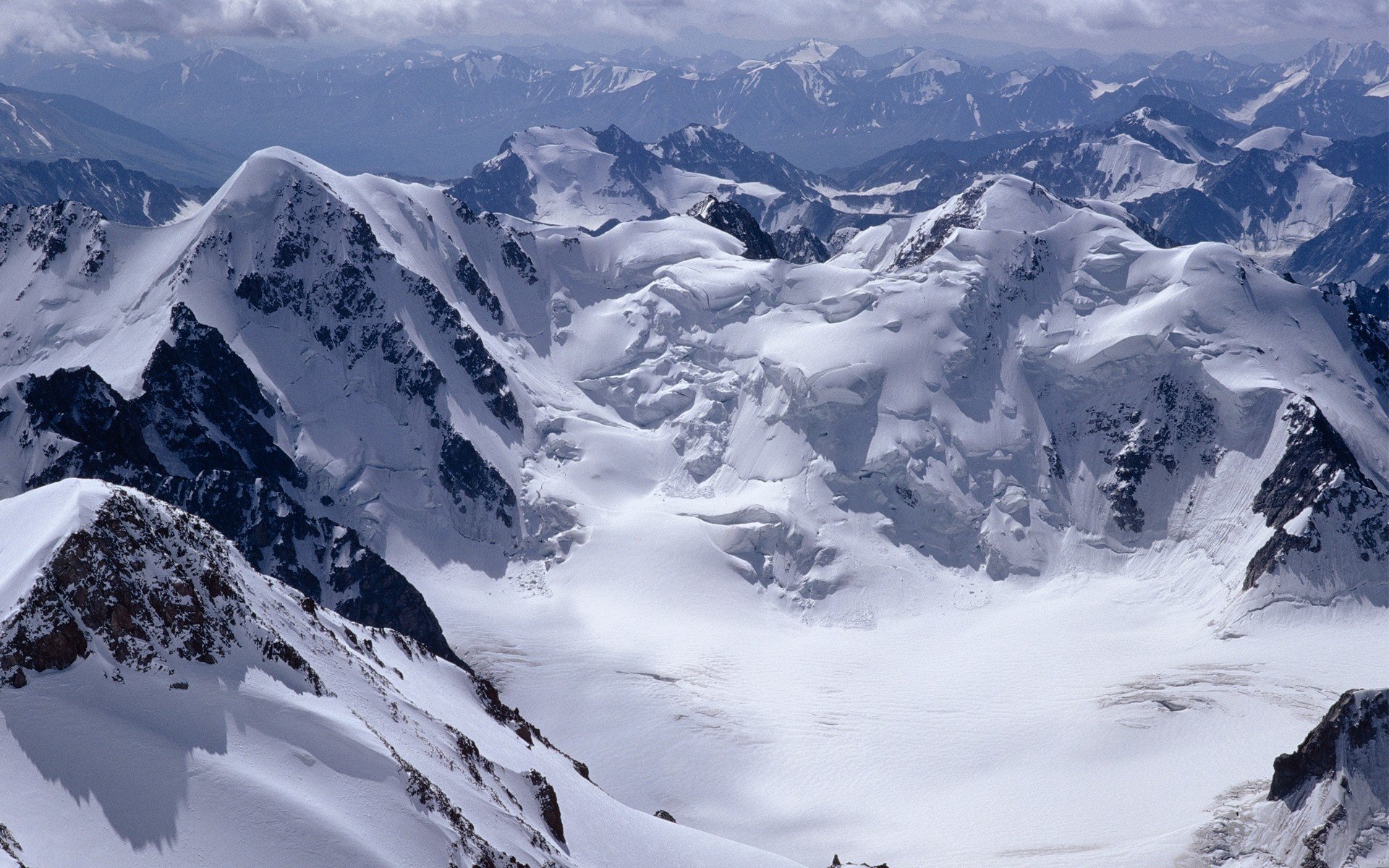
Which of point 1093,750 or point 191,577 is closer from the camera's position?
point 191,577

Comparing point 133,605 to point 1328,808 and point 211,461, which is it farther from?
point 211,461

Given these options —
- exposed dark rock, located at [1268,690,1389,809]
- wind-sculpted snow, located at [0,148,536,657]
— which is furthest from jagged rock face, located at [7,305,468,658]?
exposed dark rock, located at [1268,690,1389,809]

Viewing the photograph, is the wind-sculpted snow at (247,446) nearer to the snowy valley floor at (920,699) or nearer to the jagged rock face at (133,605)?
the snowy valley floor at (920,699)

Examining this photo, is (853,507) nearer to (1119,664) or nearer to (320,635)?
(1119,664)

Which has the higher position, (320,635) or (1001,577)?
(1001,577)

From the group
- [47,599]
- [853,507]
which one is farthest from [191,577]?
[853,507]

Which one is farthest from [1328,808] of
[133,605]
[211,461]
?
[211,461]

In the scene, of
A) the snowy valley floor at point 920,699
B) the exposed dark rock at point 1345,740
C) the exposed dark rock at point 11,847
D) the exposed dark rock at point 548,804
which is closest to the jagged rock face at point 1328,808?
the exposed dark rock at point 1345,740

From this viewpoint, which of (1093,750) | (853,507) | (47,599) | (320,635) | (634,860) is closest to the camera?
(47,599)
